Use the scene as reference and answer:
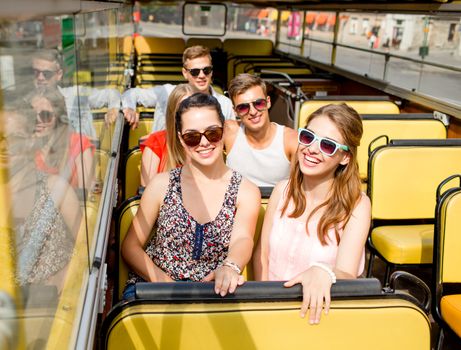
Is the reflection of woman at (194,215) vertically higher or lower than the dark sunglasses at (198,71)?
lower

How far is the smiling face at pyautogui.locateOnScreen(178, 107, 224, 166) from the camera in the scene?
1946mm

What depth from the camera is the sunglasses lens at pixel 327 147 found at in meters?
1.94

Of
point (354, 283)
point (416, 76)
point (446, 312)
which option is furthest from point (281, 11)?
point (354, 283)

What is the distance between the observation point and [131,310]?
1368mm

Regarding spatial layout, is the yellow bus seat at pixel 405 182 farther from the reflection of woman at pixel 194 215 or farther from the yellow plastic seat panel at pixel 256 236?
the reflection of woman at pixel 194 215

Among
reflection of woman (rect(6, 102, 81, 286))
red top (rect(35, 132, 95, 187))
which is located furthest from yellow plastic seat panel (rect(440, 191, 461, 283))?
reflection of woman (rect(6, 102, 81, 286))

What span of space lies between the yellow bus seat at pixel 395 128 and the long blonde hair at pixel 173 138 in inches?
63.9

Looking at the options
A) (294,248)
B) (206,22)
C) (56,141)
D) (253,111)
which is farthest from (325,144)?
(206,22)

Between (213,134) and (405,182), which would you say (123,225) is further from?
(405,182)

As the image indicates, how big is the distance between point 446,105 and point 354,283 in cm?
347

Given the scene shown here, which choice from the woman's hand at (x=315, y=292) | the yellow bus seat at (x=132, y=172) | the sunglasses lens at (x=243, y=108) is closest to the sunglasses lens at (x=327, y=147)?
the woman's hand at (x=315, y=292)

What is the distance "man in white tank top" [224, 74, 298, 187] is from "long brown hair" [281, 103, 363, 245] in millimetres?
828

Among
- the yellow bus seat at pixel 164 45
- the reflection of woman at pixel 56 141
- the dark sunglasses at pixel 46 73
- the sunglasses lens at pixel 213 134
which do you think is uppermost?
the dark sunglasses at pixel 46 73

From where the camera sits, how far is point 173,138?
2.55 metres
